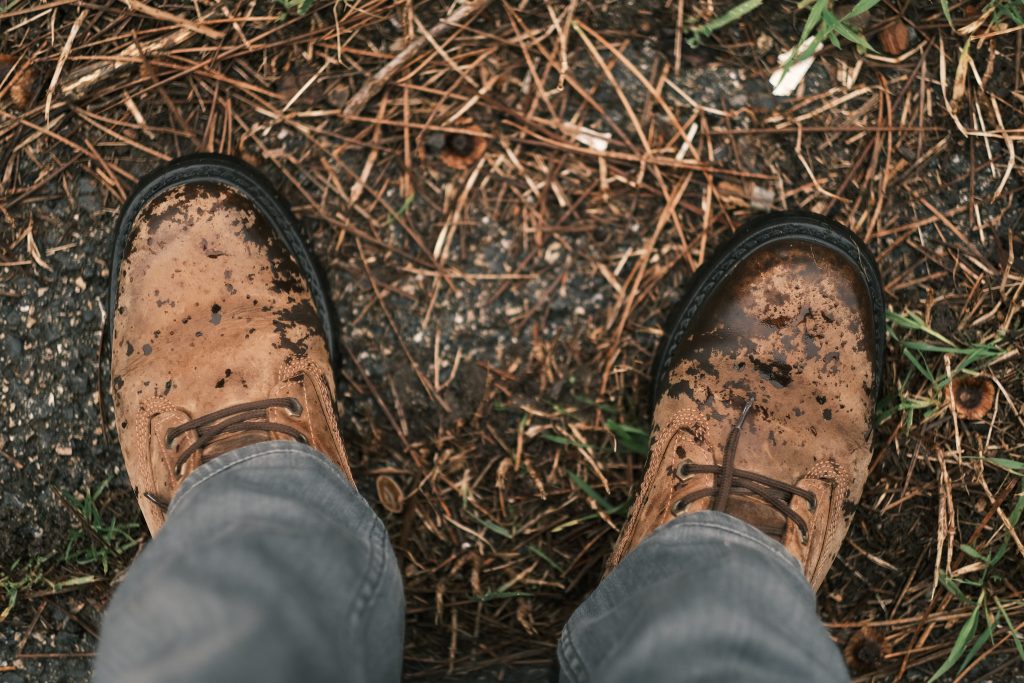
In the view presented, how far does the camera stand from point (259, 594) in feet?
3.32

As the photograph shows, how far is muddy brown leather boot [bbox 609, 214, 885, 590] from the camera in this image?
1616 mm

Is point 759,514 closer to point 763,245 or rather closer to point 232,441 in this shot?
point 763,245

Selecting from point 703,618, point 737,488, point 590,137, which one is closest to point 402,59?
point 590,137

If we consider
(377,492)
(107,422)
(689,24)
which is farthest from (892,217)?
(107,422)

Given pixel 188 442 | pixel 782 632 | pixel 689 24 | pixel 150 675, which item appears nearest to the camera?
pixel 150 675

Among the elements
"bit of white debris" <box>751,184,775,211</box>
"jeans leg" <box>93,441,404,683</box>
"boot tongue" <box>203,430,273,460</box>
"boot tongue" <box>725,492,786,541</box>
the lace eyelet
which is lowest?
"boot tongue" <box>725,492,786,541</box>

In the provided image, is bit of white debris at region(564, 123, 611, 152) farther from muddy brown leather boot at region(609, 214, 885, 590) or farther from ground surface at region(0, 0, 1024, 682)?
muddy brown leather boot at region(609, 214, 885, 590)

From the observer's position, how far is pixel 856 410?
165 centimetres

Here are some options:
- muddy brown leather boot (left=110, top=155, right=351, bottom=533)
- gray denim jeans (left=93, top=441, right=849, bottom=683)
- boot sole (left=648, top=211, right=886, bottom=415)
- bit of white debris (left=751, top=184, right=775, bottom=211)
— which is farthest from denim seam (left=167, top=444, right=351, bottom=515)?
bit of white debris (left=751, top=184, right=775, bottom=211)

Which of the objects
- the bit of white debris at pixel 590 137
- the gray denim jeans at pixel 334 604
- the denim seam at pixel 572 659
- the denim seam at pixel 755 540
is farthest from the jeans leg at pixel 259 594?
the bit of white debris at pixel 590 137

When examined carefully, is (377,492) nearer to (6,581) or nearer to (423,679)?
(423,679)

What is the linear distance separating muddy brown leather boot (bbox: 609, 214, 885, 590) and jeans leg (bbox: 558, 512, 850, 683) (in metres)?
0.22

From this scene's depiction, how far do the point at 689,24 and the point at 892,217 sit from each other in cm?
70

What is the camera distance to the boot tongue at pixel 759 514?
1.57 meters
